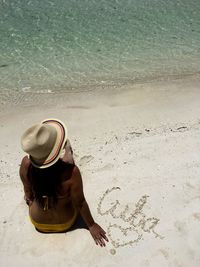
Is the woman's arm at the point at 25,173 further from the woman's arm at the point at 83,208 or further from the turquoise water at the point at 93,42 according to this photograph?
the turquoise water at the point at 93,42

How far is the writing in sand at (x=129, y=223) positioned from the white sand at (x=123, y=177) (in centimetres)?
1

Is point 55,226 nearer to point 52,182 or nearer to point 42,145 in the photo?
point 52,182

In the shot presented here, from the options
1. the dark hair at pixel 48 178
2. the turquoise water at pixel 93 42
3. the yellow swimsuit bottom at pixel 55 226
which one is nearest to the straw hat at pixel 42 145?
the dark hair at pixel 48 178

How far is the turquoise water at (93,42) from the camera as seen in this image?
7.63 m

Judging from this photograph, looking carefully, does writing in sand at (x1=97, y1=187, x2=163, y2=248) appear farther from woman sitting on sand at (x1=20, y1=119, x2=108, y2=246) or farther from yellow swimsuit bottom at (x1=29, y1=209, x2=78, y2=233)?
yellow swimsuit bottom at (x1=29, y1=209, x2=78, y2=233)

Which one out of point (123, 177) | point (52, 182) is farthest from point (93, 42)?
point (52, 182)

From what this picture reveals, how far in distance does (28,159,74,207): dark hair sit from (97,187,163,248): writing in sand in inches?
37.0

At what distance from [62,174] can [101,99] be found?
3.74 meters

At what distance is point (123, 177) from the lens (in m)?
4.48

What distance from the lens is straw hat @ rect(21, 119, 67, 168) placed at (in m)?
2.93

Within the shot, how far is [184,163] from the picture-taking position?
183 inches

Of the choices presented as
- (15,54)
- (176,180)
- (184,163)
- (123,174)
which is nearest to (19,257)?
(123,174)

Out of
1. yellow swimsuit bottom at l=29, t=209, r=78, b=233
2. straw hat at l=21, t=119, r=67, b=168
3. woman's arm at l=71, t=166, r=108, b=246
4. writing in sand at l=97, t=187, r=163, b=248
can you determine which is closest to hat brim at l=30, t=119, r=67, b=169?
straw hat at l=21, t=119, r=67, b=168

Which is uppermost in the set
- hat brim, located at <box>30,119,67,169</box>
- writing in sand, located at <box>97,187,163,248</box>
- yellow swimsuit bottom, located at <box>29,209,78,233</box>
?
hat brim, located at <box>30,119,67,169</box>
